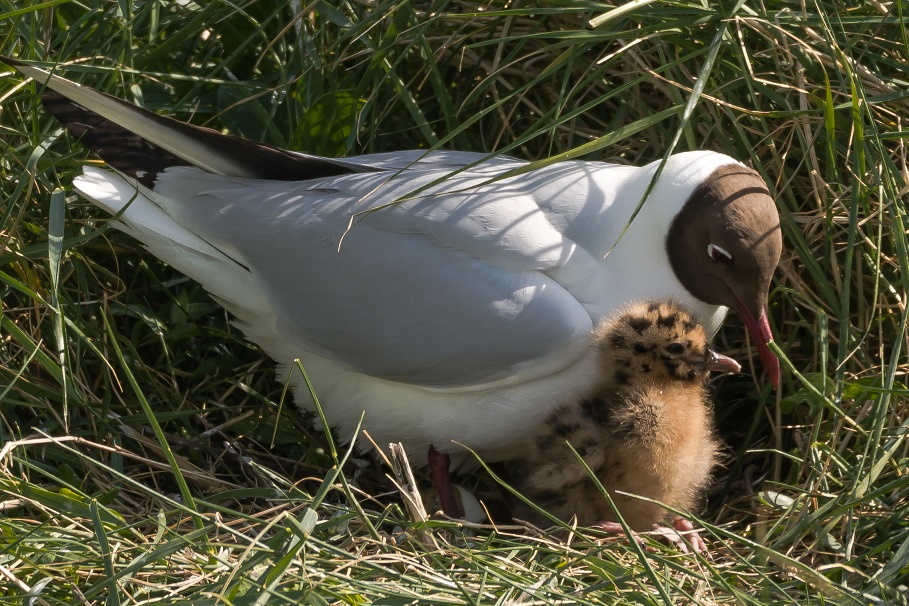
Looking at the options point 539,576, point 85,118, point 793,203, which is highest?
point 85,118

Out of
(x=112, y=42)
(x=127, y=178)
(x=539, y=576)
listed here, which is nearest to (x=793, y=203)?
(x=539, y=576)

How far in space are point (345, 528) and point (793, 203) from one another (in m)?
1.58

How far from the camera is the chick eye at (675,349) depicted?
275 cm

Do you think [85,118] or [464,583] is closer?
[464,583]

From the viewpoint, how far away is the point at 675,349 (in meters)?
2.76

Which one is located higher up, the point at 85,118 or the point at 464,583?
the point at 85,118

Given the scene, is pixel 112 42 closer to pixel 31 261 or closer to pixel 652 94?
pixel 31 261

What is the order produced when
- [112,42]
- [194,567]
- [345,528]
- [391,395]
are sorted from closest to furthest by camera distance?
1. [194,567]
2. [345,528]
3. [391,395]
4. [112,42]

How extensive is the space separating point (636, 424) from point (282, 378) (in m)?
1.12

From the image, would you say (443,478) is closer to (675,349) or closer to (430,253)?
(430,253)

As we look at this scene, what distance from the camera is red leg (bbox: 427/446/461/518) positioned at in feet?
10.3

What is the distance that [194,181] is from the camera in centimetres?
314

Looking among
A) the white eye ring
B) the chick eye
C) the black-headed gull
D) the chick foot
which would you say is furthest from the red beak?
the chick foot

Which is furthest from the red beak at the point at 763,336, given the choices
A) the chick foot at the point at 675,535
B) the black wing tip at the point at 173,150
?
the black wing tip at the point at 173,150
